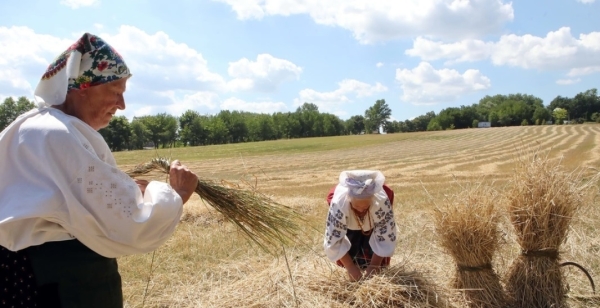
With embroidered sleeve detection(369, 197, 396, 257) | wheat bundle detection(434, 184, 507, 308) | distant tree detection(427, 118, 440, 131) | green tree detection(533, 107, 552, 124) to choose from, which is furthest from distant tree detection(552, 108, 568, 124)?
embroidered sleeve detection(369, 197, 396, 257)

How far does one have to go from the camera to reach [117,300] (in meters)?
1.61

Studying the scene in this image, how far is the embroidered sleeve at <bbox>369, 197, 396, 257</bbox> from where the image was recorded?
310 centimetres

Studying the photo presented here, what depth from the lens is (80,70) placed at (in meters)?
1.55

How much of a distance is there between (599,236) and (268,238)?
131 inches

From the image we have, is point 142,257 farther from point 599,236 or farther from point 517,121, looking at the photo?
point 517,121

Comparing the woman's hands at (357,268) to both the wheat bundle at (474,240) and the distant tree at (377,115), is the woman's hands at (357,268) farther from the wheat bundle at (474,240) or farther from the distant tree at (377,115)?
the distant tree at (377,115)

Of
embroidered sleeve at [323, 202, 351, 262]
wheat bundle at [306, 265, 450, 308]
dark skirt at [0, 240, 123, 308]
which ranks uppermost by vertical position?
dark skirt at [0, 240, 123, 308]

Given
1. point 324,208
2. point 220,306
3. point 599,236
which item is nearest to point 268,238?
point 220,306

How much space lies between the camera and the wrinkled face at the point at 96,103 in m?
1.57

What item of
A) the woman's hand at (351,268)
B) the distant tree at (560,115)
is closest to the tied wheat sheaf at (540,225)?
the woman's hand at (351,268)

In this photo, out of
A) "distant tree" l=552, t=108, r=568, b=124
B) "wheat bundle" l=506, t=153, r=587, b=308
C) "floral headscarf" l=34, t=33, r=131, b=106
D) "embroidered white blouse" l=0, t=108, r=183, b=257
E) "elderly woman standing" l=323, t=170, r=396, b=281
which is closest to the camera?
"embroidered white blouse" l=0, t=108, r=183, b=257

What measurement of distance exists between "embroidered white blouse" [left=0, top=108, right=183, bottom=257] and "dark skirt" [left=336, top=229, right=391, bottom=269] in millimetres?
2139

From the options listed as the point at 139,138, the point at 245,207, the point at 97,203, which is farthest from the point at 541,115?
the point at 97,203

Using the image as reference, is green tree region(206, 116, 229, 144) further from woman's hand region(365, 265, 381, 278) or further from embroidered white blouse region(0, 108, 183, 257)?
embroidered white blouse region(0, 108, 183, 257)
